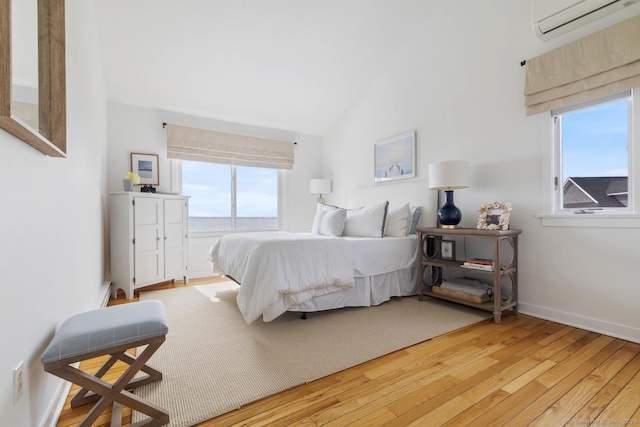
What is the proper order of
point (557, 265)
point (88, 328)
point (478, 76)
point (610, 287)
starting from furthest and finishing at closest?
point (478, 76) → point (557, 265) → point (610, 287) → point (88, 328)

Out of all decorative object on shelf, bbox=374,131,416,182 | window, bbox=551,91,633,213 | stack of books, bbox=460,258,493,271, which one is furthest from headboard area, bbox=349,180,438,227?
window, bbox=551,91,633,213

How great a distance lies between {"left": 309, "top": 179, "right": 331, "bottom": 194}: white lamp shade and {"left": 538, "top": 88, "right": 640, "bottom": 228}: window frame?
311 cm

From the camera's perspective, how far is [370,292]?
9.52 feet

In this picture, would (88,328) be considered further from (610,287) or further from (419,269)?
(610,287)

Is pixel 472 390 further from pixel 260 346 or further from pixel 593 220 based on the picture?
pixel 593 220

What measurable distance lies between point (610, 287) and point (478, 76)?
7.14 feet

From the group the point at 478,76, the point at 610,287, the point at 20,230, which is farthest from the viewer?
the point at 478,76

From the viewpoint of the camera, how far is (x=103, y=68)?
3.31 metres

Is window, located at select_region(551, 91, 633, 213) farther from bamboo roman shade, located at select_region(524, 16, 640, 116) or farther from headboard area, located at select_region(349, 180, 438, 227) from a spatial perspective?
headboard area, located at select_region(349, 180, 438, 227)

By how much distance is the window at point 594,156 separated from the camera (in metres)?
2.16

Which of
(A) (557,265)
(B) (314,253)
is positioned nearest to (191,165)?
(B) (314,253)

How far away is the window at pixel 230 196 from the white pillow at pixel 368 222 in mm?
1974

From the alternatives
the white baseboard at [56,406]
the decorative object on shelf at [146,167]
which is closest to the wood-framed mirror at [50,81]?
the white baseboard at [56,406]

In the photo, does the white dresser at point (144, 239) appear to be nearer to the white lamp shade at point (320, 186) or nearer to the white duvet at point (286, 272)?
the white duvet at point (286, 272)
